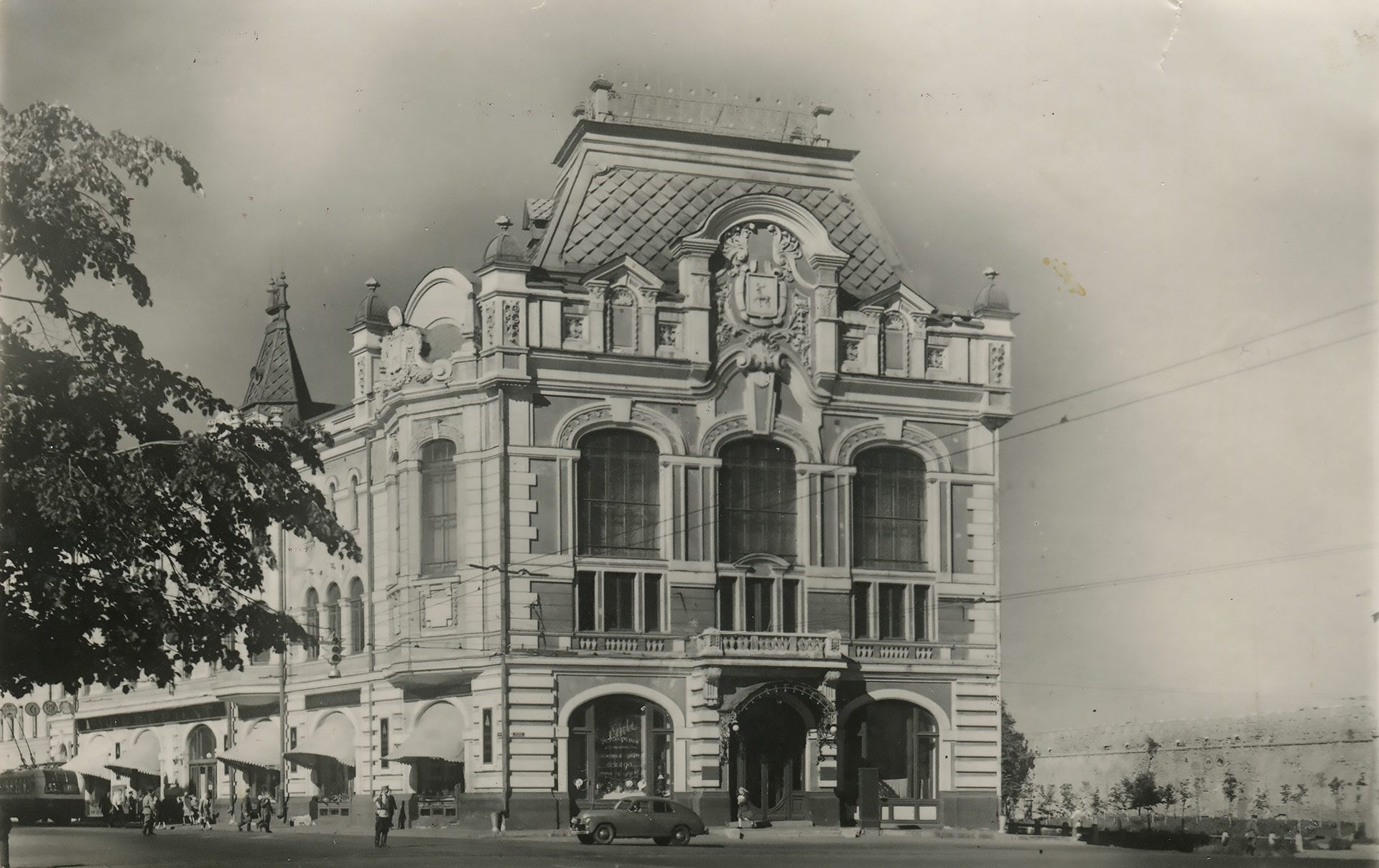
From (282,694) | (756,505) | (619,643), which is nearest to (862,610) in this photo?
(756,505)

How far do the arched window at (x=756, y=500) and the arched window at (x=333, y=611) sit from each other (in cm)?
1299

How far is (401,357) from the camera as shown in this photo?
51.2 meters

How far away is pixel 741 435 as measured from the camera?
5084cm

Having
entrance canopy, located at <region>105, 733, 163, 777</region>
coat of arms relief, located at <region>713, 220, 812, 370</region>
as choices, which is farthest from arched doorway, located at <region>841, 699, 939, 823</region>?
entrance canopy, located at <region>105, 733, 163, 777</region>

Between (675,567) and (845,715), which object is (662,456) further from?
(845,715)

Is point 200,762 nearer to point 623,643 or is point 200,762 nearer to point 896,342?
point 623,643

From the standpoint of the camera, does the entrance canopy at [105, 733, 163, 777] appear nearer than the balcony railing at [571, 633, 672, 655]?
No

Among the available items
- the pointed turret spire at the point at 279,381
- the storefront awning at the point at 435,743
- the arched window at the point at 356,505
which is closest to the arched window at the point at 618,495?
the storefront awning at the point at 435,743

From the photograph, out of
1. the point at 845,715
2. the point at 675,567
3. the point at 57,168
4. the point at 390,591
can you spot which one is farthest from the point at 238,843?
the point at 57,168

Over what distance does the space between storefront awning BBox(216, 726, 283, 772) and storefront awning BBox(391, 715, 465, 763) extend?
32.9ft

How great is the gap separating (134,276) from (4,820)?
476 inches

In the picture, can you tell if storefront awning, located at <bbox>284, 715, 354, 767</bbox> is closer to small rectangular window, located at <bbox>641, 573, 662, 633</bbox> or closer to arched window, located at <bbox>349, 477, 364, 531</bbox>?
arched window, located at <bbox>349, 477, 364, 531</bbox>

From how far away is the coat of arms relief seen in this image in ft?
168

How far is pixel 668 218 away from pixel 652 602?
11.9 metres
